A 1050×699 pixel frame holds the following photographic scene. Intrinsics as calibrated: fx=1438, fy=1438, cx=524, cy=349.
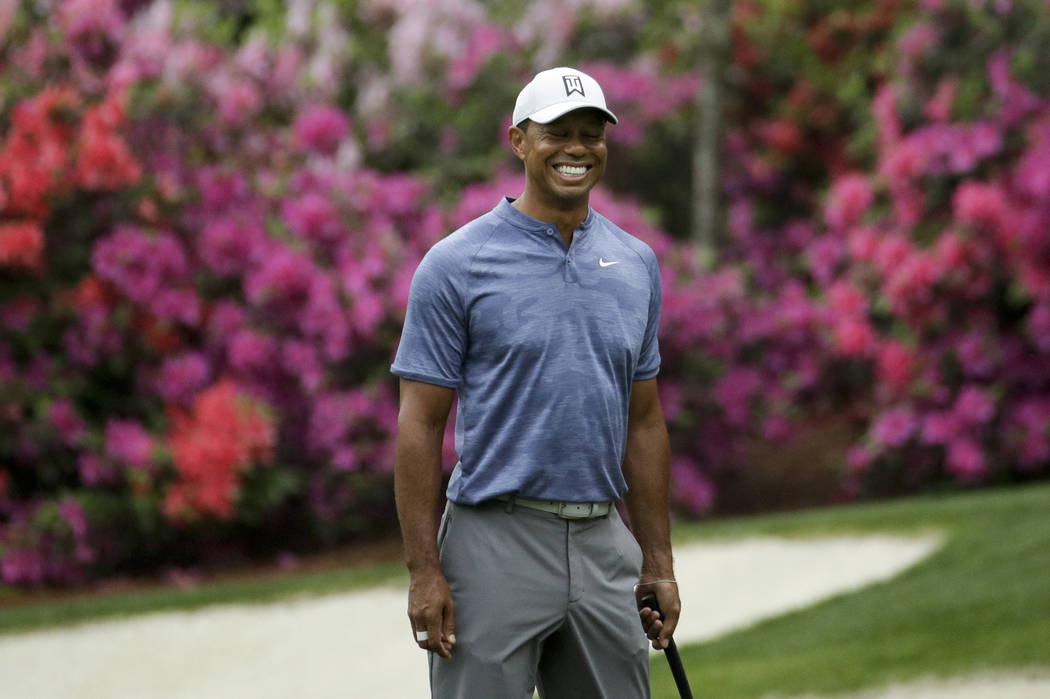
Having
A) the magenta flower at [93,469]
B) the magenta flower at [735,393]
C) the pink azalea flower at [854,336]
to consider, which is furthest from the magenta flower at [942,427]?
the magenta flower at [93,469]

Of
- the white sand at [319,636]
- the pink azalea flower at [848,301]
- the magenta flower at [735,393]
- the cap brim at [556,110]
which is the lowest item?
the white sand at [319,636]

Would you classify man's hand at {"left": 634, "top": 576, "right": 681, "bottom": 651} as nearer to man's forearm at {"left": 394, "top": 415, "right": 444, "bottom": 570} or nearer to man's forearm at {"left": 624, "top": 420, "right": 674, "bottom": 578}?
man's forearm at {"left": 624, "top": 420, "right": 674, "bottom": 578}

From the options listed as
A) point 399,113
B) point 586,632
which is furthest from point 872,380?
point 586,632

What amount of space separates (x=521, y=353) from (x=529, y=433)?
0.14 m

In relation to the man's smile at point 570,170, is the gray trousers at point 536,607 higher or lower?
lower

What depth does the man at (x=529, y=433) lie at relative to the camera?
2.49 meters

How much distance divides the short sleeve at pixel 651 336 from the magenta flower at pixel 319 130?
266 inches

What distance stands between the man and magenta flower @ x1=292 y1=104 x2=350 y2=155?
680 cm

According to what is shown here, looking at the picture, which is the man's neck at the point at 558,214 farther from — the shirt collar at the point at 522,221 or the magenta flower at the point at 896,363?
the magenta flower at the point at 896,363

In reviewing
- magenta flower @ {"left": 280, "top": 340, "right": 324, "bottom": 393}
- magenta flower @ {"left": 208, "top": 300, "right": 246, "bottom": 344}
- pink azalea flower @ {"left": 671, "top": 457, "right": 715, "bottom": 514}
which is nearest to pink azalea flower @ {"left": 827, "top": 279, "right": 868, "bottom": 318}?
pink azalea flower @ {"left": 671, "top": 457, "right": 715, "bottom": 514}

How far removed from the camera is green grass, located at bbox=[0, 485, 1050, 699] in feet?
16.9

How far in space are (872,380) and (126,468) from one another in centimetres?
523

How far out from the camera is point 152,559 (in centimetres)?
846

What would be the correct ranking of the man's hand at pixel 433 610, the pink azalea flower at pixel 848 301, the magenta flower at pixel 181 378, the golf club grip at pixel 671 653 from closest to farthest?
the man's hand at pixel 433 610
the golf club grip at pixel 671 653
the magenta flower at pixel 181 378
the pink azalea flower at pixel 848 301
